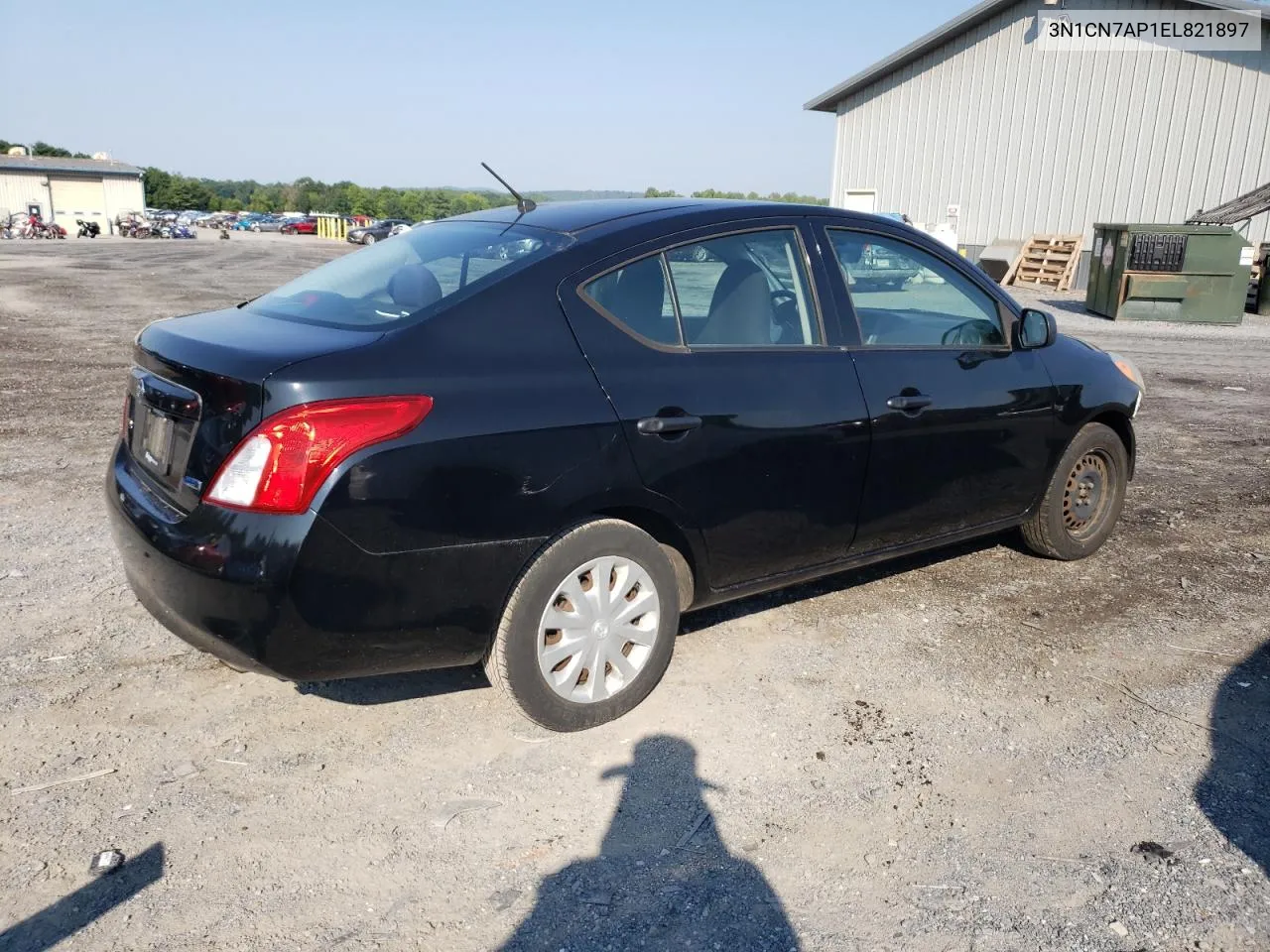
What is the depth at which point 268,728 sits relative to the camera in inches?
132

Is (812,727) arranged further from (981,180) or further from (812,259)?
(981,180)

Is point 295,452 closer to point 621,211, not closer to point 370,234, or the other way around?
point 621,211

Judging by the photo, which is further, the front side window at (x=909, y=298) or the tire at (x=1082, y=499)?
the tire at (x=1082, y=499)

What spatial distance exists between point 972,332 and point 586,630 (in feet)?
7.54

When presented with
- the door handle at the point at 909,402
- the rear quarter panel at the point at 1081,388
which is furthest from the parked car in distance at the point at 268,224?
the door handle at the point at 909,402

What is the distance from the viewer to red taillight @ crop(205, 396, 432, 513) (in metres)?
2.72

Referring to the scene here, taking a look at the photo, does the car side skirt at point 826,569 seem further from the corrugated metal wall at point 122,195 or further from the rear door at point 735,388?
the corrugated metal wall at point 122,195

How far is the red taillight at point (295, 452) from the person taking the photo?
2.72 metres

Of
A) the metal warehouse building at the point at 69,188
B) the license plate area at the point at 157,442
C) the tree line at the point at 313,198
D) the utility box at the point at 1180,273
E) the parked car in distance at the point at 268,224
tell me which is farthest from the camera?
the tree line at the point at 313,198

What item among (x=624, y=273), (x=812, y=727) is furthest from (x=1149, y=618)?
(x=624, y=273)

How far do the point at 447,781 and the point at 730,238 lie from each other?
2142 mm

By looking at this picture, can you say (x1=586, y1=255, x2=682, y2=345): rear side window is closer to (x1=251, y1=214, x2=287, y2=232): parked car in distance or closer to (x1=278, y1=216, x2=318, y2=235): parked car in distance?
(x1=278, y1=216, x2=318, y2=235): parked car in distance

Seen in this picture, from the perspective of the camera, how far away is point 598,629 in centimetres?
331

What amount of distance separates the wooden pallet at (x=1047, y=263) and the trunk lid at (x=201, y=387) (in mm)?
24932
